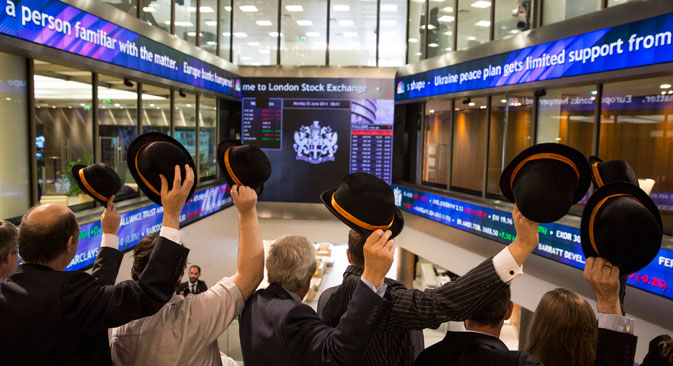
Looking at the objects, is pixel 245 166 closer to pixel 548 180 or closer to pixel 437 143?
pixel 548 180

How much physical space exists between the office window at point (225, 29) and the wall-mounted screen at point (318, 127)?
745 millimetres

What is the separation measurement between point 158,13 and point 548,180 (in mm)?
6566

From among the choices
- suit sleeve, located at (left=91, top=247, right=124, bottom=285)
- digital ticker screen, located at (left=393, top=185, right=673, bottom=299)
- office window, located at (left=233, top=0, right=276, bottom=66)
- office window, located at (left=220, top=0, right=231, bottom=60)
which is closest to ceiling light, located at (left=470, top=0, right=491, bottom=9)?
digital ticker screen, located at (left=393, top=185, right=673, bottom=299)

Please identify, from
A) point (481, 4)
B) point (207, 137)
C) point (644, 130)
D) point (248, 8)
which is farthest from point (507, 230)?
point (248, 8)

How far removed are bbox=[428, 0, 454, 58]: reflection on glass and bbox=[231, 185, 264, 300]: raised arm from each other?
6827 millimetres

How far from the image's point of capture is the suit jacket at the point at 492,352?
1431 millimetres

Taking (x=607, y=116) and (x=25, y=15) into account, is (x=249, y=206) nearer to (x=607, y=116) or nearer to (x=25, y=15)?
(x=25, y=15)

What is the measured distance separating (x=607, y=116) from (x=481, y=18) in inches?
107

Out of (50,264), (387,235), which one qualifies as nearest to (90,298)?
(50,264)

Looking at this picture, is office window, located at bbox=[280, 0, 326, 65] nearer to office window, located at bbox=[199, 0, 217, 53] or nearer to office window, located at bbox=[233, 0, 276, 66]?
office window, located at bbox=[233, 0, 276, 66]

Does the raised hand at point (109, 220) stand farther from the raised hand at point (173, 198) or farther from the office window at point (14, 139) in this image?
the office window at point (14, 139)

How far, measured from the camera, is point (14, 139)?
4.25m

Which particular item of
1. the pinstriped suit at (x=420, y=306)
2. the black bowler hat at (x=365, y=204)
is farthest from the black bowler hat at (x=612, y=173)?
the black bowler hat at (x=365, y=204)

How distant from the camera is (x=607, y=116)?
5.17 metres
